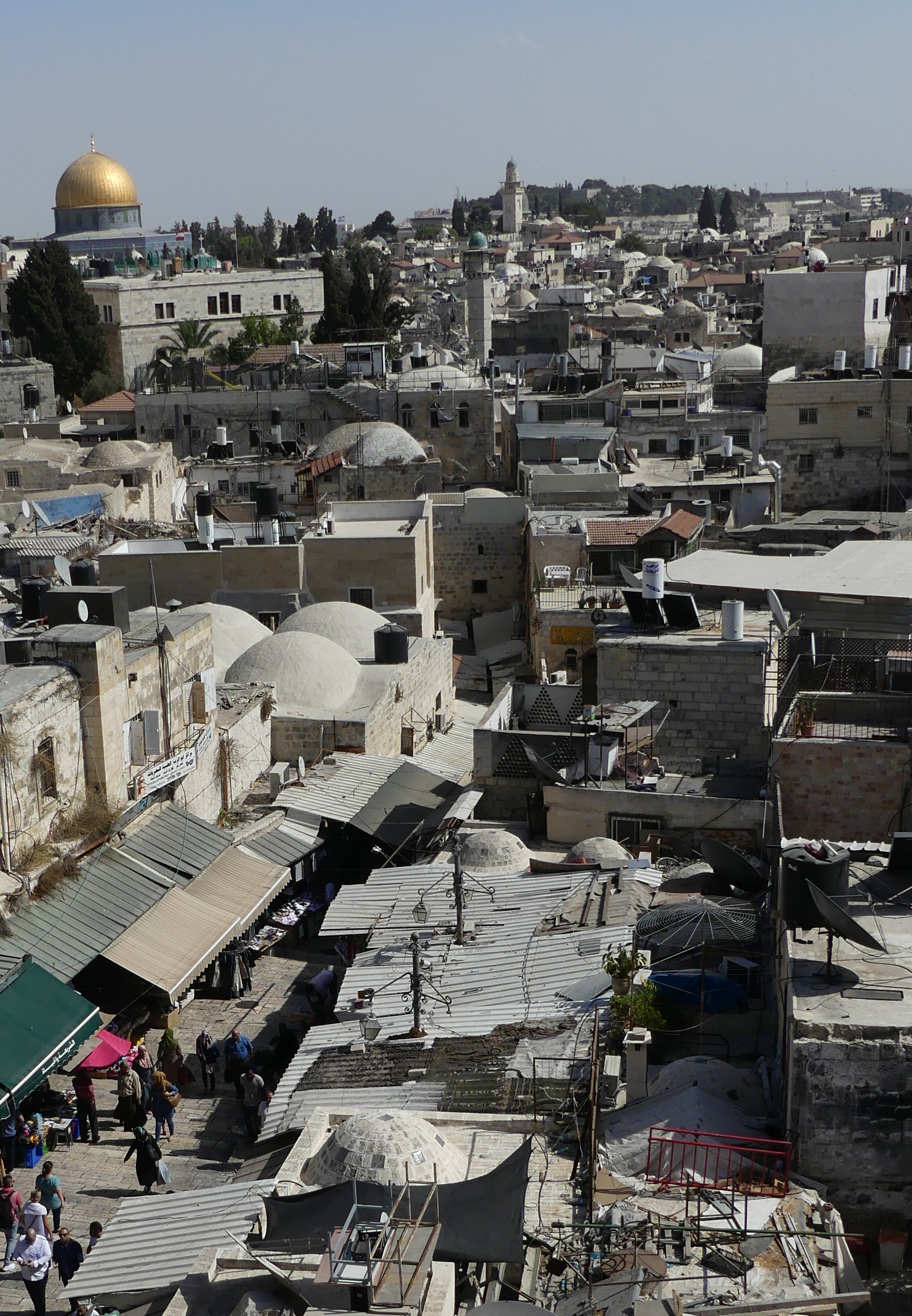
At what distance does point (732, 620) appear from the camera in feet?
55.4

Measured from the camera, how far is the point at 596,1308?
27.3 feet

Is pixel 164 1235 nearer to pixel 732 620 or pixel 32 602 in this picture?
pixel 732 620

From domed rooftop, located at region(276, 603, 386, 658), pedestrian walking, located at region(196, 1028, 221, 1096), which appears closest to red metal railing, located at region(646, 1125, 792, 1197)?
pedestrian walking, located at region(196, 1028, 221, 1096)

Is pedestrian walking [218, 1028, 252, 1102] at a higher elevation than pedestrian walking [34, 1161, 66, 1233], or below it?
below

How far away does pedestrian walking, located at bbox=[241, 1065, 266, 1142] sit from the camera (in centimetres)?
1327

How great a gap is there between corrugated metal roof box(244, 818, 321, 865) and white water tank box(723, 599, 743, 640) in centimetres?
556

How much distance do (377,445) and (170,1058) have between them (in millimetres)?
23603

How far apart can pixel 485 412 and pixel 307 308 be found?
32.6 m

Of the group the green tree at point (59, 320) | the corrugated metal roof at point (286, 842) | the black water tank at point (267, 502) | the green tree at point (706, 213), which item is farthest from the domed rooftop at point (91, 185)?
the green tree at point (706, 213)

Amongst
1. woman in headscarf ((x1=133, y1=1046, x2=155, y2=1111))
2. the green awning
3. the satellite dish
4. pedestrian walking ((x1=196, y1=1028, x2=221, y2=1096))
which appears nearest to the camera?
the green awning

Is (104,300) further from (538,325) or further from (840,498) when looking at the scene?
(840,498)

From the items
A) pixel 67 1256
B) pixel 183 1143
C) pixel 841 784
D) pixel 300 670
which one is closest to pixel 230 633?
pixel 300 670

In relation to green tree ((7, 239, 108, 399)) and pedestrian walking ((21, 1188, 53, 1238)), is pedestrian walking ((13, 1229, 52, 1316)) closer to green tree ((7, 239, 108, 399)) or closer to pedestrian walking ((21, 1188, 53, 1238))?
pedestrian walking ((21, 1188, 53, 1238))

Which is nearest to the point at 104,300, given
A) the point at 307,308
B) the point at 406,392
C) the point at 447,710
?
the point at 307,308
